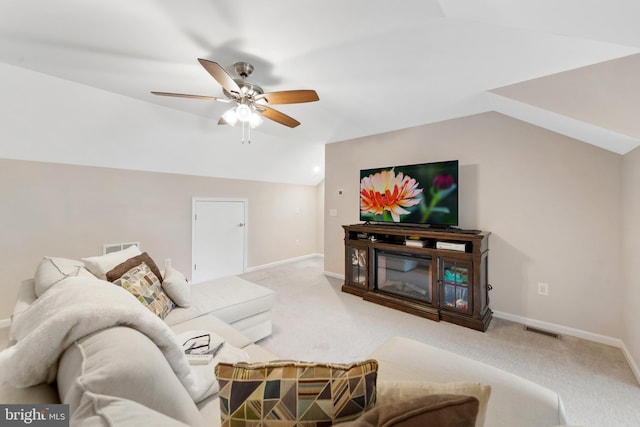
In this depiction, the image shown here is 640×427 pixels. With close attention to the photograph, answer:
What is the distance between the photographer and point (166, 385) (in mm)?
736

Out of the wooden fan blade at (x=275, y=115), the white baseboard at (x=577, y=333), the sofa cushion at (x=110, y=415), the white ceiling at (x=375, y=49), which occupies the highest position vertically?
the white ceiling at (x=375, y=49)

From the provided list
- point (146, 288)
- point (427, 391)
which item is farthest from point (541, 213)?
point (146, 288)

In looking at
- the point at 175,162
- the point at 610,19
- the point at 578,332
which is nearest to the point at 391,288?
the point at 578,332

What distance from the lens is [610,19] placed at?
1.20m

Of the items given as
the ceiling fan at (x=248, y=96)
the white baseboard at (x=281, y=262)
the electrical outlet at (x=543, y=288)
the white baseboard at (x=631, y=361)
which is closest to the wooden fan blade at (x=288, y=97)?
the ceiling fan at (x=248, y=96)

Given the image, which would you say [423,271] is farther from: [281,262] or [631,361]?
[281,262]

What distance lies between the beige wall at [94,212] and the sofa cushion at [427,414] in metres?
3.89

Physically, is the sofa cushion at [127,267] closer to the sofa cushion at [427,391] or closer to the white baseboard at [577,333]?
the sofa cushion at [427,391]

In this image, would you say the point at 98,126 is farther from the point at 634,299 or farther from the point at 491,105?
the point at 634,299

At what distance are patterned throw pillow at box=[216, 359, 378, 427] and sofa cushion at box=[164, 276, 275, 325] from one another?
4.66 feet

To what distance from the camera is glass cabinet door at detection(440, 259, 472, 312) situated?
2.66m

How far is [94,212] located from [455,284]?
14.6 feet

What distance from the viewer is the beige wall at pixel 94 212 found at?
2646 mm

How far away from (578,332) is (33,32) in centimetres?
518
